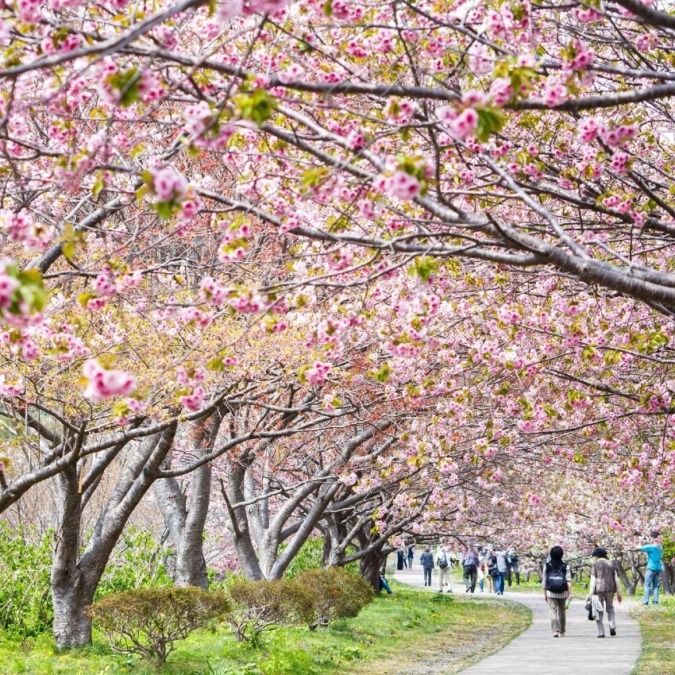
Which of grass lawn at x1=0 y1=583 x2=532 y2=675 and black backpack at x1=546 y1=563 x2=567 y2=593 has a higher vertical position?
black backpack at x1=546 y1=563 x2=567 y2=593

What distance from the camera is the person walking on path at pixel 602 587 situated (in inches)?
608

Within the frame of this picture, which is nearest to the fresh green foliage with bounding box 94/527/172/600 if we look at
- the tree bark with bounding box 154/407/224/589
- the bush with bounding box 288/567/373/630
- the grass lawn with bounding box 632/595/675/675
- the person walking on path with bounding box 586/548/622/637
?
the tree bark with bounding box 154/407/224/589

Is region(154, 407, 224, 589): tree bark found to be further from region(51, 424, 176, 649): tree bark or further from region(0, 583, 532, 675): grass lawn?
region(51, 424, 176, 649): tree bark

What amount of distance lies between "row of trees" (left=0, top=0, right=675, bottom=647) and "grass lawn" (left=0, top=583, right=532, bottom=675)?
1.21 m

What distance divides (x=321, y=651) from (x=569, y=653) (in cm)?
369

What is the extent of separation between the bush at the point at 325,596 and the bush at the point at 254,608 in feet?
1.02

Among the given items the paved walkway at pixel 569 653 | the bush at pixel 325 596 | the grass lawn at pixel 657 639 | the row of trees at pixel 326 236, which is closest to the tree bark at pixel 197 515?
the row of trees at pixel 326 236

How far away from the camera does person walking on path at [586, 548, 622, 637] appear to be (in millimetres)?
15438

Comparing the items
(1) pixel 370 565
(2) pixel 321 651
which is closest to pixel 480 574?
(1) pixel 370 565

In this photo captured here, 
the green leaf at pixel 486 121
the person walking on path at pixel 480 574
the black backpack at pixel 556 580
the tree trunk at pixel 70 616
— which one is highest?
the green leaf at pixel 486 121

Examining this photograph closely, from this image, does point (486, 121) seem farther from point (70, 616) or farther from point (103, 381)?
point (70, 616)

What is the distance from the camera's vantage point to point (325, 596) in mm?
14844

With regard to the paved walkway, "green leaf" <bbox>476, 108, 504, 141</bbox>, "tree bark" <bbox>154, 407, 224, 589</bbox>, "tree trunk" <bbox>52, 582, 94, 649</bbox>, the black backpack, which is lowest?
the paved walkway

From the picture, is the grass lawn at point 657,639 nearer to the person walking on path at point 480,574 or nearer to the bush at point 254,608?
the bush at point 254,608
